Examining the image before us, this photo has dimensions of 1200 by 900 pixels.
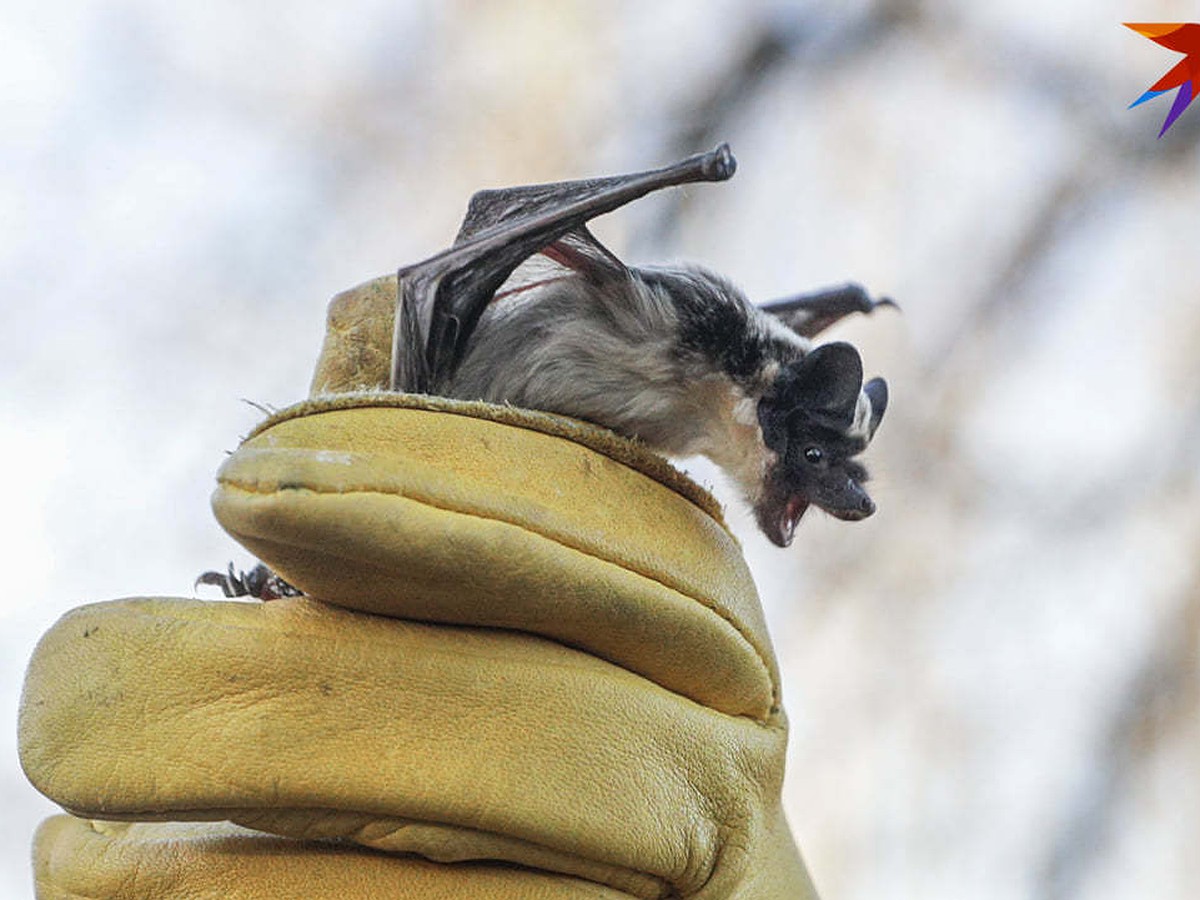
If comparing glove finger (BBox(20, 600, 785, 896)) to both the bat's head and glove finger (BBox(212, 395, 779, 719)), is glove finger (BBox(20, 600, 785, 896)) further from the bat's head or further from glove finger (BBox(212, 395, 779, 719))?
the bat's head

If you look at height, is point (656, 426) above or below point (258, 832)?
above

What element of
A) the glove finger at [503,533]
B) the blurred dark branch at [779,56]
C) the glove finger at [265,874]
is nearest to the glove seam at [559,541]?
the glove finger at [503,533]

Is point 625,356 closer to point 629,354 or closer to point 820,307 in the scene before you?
point 629,354

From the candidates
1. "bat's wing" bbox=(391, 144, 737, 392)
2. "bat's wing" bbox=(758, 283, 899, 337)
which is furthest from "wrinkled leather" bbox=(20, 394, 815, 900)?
"bat's wing" bbox=(758, 283, 899, 337)

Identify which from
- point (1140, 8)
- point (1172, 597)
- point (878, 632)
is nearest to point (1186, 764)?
point (1172, 597)

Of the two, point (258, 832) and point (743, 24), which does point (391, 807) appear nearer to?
point (258, 832)
